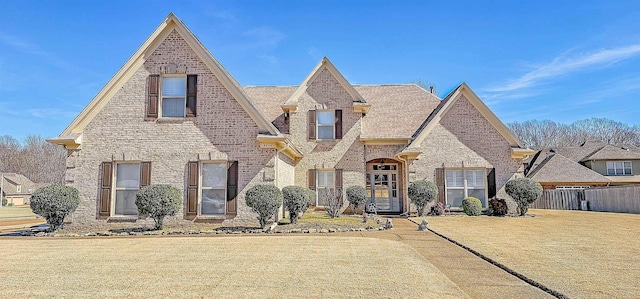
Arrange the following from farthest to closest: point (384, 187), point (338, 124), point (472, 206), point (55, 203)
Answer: point (384, 187), point (338, 124), point (472, 206), point (55, 203)

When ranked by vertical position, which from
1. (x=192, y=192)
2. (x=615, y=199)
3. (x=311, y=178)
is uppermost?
(x=311, y=178)

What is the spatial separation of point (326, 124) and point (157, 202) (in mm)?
10072

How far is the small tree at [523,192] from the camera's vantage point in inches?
672

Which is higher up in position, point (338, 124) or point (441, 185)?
point (338, 124)

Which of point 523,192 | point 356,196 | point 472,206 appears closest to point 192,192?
point 356,196

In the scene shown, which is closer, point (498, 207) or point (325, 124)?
point (498, 207)

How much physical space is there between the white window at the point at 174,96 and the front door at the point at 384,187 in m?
10.2

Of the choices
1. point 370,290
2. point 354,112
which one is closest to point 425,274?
point 370,290

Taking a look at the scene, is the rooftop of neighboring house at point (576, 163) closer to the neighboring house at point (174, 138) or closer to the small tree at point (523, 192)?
the small tree at point (523, 192)

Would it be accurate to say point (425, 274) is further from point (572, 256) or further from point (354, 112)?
point (354, 112)

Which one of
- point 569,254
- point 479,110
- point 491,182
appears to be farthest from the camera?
point 479,110

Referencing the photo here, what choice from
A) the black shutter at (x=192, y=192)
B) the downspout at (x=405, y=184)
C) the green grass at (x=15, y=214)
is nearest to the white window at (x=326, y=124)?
the downspout at (x=405, y=184)

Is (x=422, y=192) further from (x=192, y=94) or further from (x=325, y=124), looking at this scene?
(x=192, y=94)

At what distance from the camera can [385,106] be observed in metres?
22.2
